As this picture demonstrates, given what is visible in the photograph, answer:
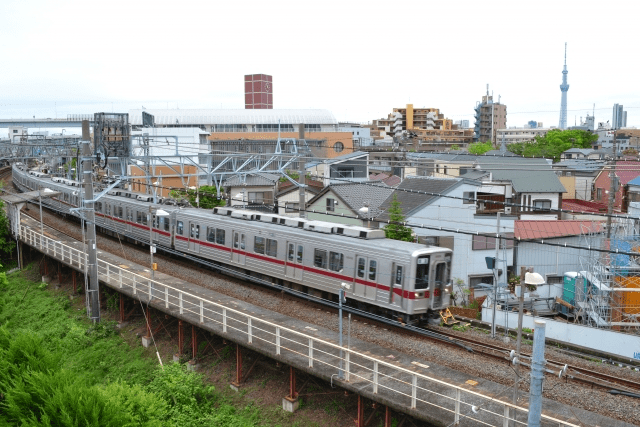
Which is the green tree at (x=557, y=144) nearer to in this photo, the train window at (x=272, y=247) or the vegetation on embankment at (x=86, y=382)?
the train window at (x=272, y=247)

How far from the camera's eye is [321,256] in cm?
1605

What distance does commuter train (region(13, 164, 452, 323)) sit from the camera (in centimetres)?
1406

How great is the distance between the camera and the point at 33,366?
1057 centimetres

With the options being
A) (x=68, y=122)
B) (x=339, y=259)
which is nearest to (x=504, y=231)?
(x=339, y=259)

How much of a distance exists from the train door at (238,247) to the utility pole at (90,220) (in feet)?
14.1

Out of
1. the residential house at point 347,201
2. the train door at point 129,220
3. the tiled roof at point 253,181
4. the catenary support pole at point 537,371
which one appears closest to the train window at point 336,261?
the residential house at point 347,201

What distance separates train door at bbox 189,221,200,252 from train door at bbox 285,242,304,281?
5.42 m

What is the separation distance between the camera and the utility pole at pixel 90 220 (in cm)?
1677

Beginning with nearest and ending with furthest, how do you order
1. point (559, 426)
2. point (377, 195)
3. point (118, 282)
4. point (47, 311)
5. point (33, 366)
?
point (559, 426)
point (33, 366)
point (118, 282)
point (47, 311)
point (377, 195)

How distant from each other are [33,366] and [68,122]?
82077mm

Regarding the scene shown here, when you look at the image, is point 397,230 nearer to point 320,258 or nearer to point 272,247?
point 272,247

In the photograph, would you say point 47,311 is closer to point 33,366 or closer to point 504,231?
point 33,366

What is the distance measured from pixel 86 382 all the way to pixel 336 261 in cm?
670

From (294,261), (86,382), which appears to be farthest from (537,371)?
(294,261)
